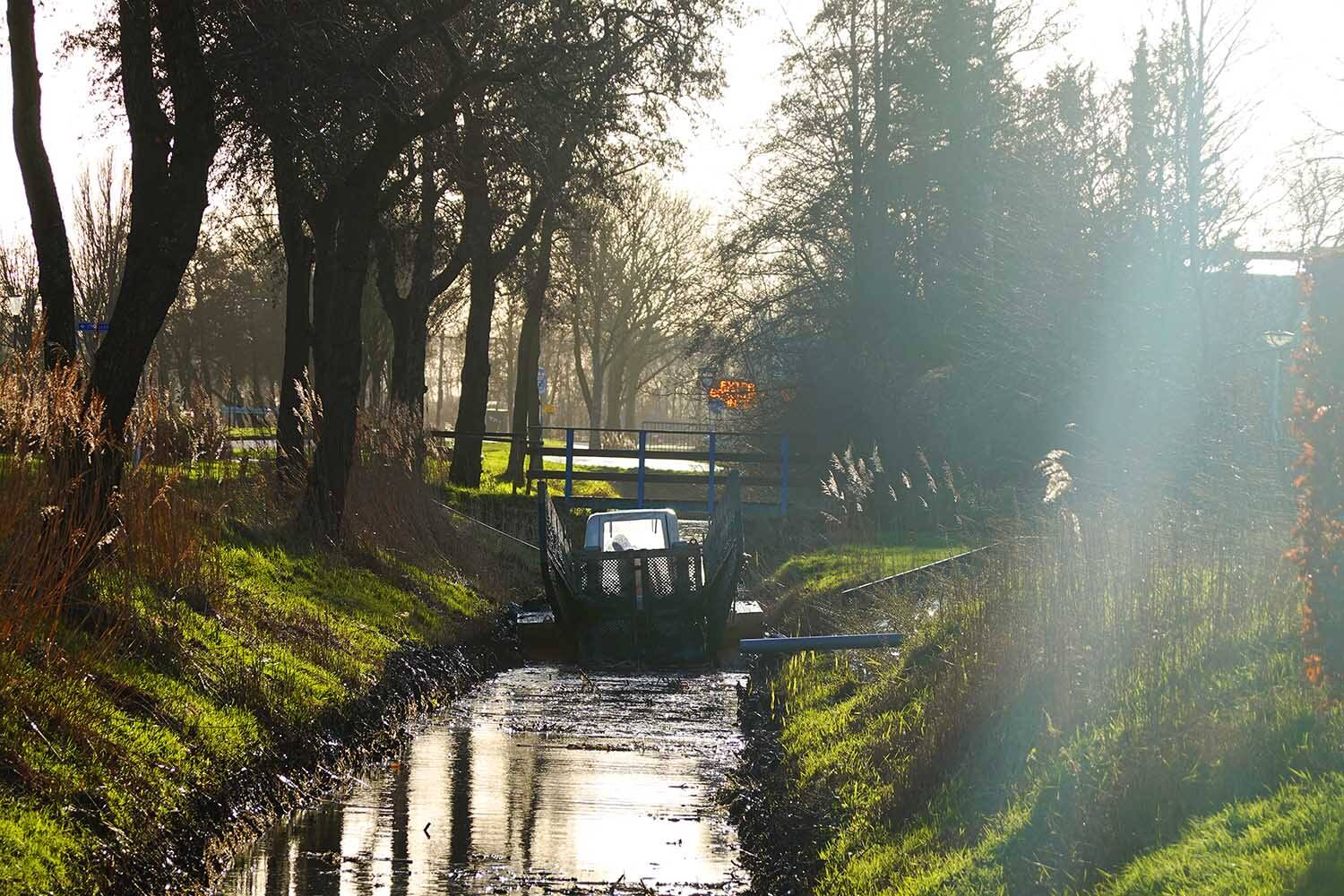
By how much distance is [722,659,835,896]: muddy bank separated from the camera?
28.8 ft

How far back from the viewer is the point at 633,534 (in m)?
21.5

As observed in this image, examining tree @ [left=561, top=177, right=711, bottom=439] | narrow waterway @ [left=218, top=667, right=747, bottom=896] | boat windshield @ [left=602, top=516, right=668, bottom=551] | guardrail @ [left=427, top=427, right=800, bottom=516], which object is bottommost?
narrow waterway @ [left=218, top=667, right=747, bottom=896]

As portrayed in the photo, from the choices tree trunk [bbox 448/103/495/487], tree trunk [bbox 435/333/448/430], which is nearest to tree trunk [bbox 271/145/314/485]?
tree trunk [bbox 448/103/495/487]

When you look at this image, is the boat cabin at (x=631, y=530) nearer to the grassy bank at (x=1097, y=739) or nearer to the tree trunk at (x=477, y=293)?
the tree trunk at (x=477, y=293)

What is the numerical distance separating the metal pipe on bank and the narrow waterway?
2.81 ft

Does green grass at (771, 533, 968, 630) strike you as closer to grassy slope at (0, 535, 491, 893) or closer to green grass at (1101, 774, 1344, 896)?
grassy slope at (0, 535, 491, 893)

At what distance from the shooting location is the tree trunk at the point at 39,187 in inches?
522

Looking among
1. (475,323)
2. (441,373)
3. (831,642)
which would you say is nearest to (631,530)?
(831,642)

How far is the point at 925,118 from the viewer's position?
118 ft

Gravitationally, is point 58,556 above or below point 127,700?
above

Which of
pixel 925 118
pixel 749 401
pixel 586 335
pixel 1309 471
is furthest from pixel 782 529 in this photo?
pixel 586 335

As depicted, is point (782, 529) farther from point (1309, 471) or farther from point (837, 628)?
point (1309, 471)

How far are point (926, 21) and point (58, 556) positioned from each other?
31.3 metres

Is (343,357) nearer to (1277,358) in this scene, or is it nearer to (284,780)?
(284,780)
